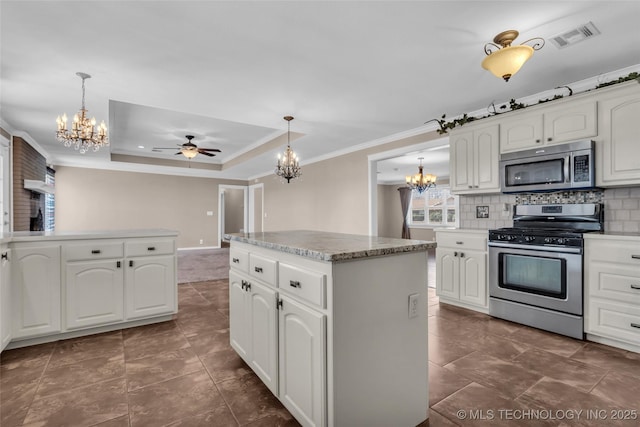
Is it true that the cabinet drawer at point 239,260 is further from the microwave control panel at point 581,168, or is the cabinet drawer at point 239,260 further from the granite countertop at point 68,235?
the microwave control panel at point 581,168

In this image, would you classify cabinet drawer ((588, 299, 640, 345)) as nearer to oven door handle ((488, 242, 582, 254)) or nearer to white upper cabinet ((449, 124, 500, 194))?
oven door handle ((488, 242, 582, 254))

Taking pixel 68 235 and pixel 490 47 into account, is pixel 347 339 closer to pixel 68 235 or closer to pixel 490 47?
pixel 490 47

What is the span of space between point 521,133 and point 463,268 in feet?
5.09

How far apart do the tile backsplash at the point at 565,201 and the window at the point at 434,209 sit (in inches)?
238

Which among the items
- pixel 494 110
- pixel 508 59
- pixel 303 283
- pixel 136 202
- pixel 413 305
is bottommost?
pixel 413 305

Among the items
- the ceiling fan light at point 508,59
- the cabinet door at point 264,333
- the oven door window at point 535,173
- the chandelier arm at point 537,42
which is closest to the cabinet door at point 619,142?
the oven door window at point 535,173

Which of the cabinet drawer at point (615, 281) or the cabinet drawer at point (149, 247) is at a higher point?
the cabinet drawer at point (149, 247)

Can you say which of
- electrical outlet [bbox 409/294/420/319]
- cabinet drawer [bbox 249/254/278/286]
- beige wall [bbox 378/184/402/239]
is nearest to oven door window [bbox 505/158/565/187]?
electrical outlet [bbox 409/294/420/319]

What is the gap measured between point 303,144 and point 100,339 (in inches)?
155

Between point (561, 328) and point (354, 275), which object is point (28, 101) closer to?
point (354, 275)

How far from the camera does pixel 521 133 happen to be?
3227mm

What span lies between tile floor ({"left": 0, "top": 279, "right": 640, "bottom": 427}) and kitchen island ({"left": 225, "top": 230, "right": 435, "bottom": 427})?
0.94ft

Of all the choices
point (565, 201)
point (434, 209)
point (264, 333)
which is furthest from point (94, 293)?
point (434, 209)

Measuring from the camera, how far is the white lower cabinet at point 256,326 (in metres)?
1.76
